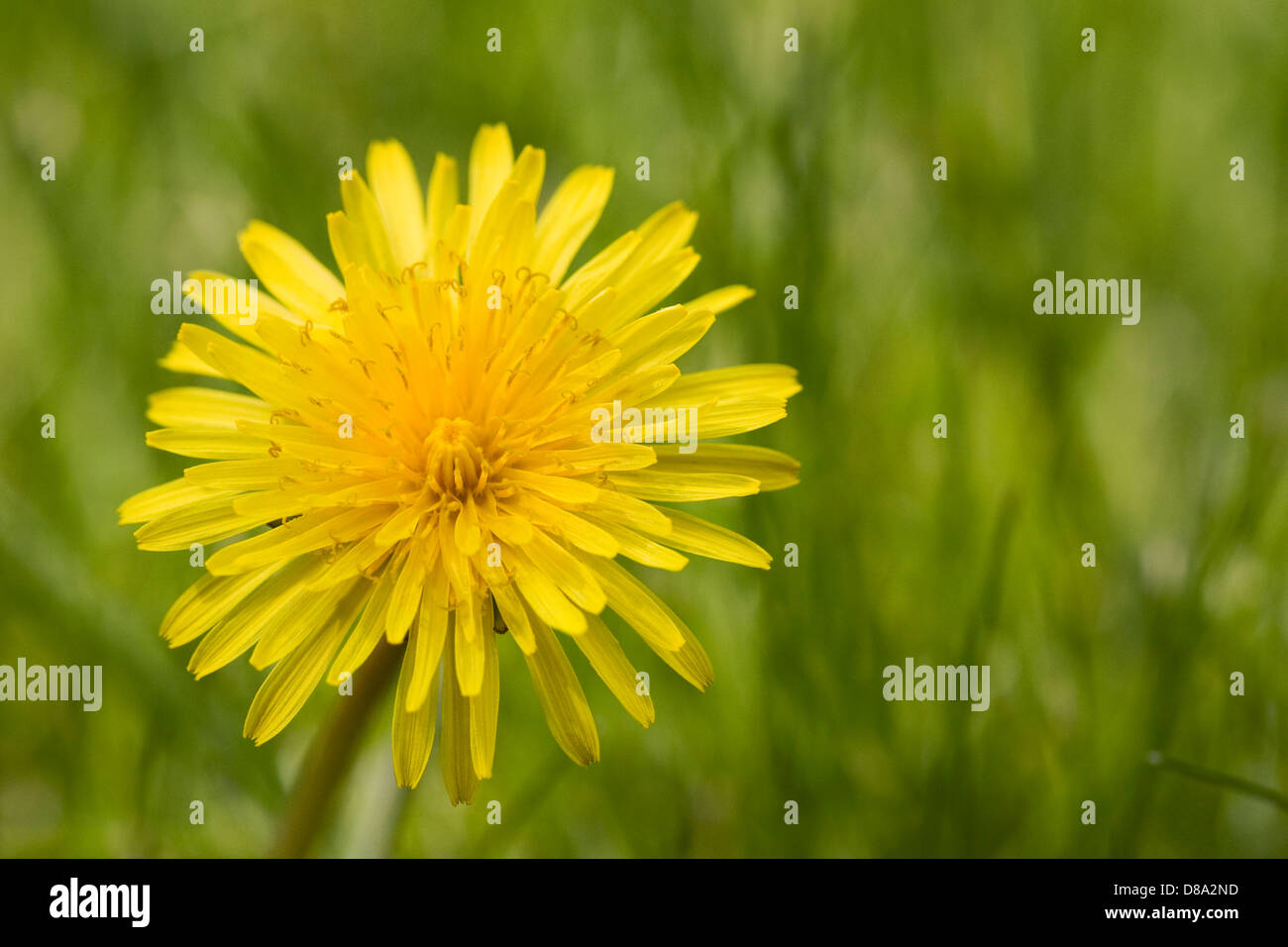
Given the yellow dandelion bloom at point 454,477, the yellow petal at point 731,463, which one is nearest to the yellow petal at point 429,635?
the yellow dandelion bloom at point 454,477

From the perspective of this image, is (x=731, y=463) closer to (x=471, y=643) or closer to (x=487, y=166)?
(x=471, y=643)

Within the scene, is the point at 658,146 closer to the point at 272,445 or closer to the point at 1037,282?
the point at 1037,282

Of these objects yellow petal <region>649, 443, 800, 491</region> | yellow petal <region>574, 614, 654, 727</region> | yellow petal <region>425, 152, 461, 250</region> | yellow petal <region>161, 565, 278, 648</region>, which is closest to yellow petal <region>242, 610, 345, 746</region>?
yellow petal <region>161, 565, 278, 648</region>

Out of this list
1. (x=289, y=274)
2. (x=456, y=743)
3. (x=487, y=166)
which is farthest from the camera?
(x=487, y=166)

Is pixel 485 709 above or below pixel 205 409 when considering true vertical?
below

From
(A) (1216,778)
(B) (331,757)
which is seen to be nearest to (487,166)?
(B) (331,757)

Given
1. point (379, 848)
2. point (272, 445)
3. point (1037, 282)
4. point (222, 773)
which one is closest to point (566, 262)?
point (272, 445)

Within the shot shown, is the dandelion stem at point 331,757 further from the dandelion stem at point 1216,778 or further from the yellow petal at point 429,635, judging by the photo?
the dandelion stem at point 1216,778
